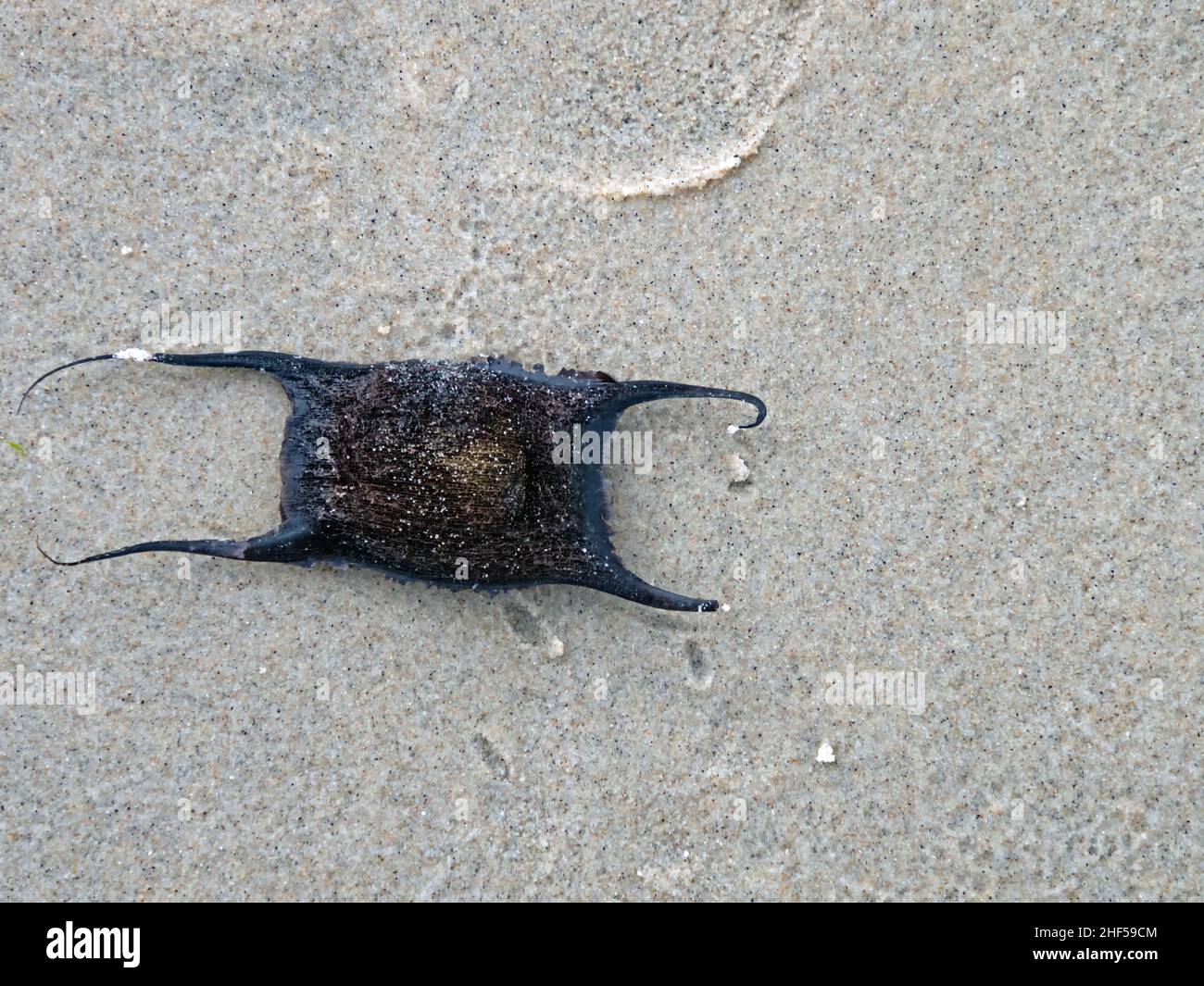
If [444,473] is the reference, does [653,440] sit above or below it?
above

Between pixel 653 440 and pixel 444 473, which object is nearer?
pixel 444 473

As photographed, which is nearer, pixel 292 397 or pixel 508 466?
pixel 508 466

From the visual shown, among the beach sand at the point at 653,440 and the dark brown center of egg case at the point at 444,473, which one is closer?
the dark brown center of egg case at the point at 444,473

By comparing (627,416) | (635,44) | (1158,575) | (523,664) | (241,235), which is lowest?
(523,664)

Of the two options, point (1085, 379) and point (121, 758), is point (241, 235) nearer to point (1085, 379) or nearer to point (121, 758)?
point (121, 758)

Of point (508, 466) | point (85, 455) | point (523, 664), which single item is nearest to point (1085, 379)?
point (508, 466)

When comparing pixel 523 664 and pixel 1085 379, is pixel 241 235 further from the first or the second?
pixel 1085 379

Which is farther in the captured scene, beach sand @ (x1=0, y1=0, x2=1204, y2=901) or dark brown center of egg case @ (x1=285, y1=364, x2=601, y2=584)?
beach sand @ (x1=0, y1=0, x2=1204, y2=901)

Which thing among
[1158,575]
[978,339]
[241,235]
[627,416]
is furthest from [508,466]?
[1158,575]
